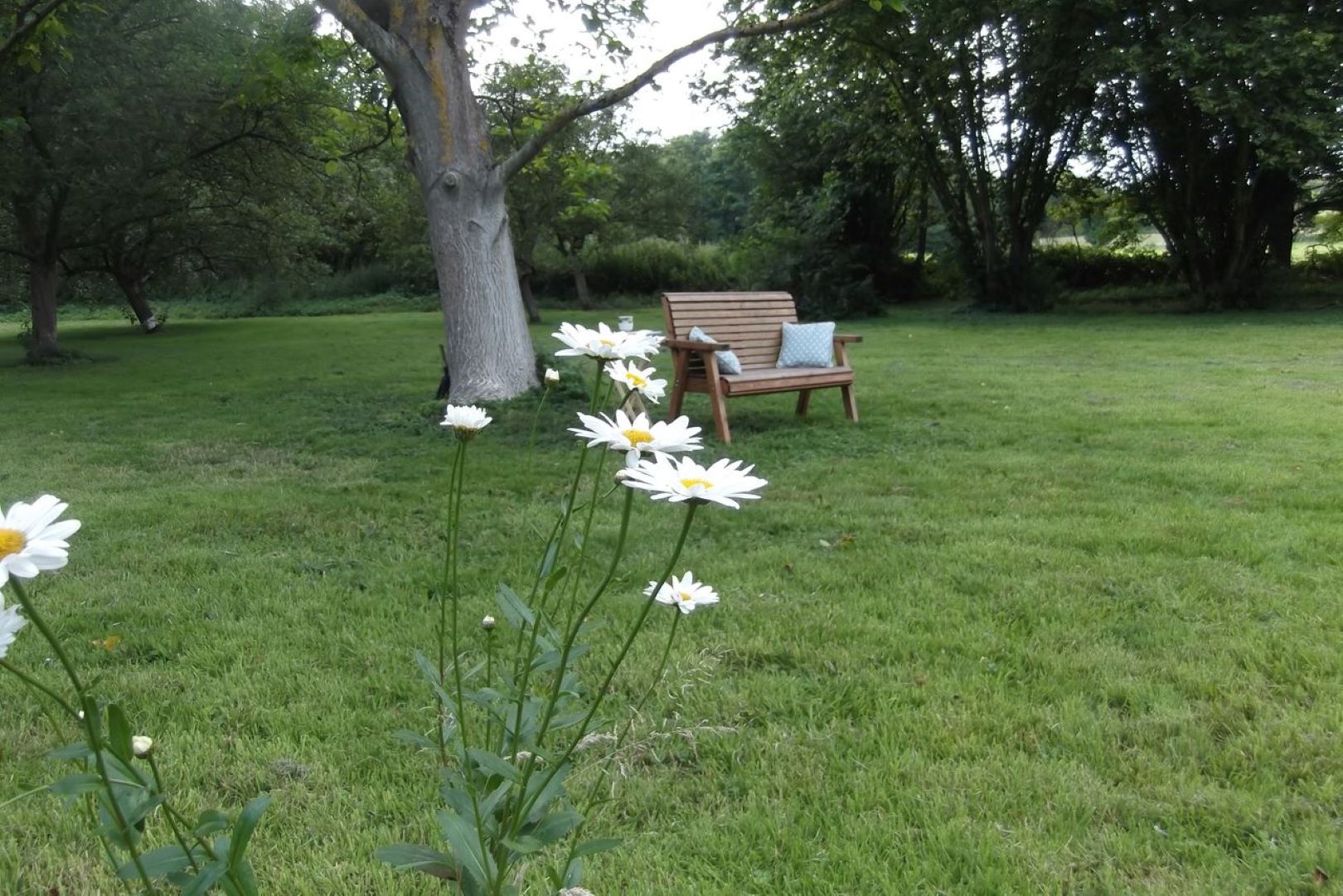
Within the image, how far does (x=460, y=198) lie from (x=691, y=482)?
661cm

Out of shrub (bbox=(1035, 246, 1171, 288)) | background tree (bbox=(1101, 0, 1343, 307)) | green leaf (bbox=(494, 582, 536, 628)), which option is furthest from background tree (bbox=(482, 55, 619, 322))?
shrub (bbox=(1035, 246, 1171, 288))

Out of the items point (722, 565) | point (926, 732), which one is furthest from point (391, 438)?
point (926, 732)

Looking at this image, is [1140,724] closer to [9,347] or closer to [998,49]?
[998,49]

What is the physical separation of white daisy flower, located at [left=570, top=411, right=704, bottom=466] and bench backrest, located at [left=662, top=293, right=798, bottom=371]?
17.4ft

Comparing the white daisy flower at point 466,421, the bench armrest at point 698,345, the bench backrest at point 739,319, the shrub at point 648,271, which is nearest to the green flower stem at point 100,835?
the white daisy flower at point 466,421

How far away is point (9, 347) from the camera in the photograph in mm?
17703

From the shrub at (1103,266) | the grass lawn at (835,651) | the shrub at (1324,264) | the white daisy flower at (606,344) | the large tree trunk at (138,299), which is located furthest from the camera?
the shrub at (1103,266)

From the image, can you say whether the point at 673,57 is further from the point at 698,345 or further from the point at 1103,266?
the point at 1103,266

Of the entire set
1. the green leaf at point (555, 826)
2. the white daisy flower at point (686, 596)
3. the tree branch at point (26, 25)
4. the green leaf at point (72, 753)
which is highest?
the tree branch at point (26, 25)

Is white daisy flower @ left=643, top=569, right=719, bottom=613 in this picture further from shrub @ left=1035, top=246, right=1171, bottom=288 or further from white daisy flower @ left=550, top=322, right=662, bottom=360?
shrub @ left=1035, top=246, right=1171, bottom=288

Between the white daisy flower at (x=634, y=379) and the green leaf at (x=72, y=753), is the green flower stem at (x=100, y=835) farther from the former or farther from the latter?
the white daisy flower at (x=634, y=379)

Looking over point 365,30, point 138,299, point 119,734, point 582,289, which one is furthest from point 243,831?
point 582,289

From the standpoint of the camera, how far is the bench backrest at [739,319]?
651cm

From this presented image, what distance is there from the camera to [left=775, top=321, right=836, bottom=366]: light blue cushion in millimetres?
6762
